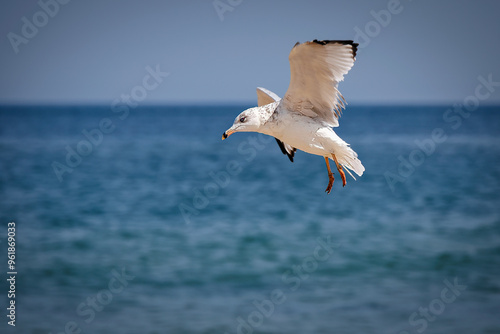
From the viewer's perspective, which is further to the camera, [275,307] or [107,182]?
[107,182]

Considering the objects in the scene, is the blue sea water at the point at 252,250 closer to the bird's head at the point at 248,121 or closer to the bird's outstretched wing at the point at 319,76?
the bird's outstretched wing at the point at 319,76

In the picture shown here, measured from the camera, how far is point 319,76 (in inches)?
259

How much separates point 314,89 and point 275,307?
7.81 m

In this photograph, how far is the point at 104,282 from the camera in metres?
15.8

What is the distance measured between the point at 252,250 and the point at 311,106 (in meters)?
11.5

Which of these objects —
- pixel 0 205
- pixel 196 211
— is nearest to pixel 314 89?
pixel 196 211

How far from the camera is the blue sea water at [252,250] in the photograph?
13180 millimetres

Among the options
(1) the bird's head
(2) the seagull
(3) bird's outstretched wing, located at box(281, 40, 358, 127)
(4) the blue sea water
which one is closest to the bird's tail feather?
(2) the seagull

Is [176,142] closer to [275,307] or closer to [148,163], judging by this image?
[148,163]

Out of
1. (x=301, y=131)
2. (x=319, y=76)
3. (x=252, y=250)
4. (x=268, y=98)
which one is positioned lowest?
(x=252, y=250)

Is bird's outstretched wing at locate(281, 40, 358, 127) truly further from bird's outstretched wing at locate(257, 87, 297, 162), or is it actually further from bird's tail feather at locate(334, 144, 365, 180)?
bird's outstretched wing at locate(257, 87, 297, 162)

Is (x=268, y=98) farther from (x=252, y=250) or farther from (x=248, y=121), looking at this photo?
(x=252, y=250)

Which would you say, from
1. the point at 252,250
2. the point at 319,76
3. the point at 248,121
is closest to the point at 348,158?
the point at 319,76

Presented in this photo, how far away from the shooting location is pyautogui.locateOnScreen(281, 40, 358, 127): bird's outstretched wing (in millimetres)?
6293
